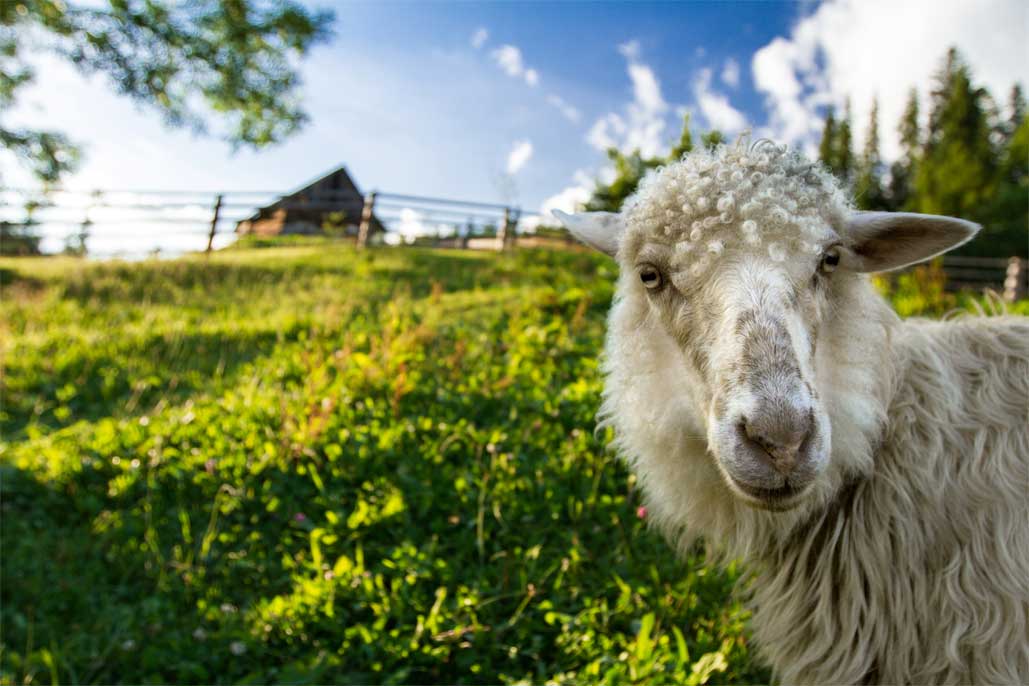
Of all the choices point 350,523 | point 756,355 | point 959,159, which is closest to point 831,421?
point 756,355

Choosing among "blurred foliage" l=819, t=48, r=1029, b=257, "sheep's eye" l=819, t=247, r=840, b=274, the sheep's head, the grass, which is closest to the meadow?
the grass

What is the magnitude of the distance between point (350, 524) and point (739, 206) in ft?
9.30

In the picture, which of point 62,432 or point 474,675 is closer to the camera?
point 474,675

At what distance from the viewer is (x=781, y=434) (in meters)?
1.69

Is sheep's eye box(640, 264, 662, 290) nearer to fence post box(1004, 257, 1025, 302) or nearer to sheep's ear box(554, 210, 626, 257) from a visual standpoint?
sheep's ear box(554, 210, 626, 257)

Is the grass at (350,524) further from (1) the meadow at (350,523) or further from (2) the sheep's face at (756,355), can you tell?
(2) the sheep's face at (756,355)

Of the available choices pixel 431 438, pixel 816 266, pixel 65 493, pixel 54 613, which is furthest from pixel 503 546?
pixel 65 493

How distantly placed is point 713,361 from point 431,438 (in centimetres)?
295

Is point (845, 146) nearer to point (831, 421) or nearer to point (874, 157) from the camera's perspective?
point (874, 157)

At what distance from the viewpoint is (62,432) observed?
18.7ft

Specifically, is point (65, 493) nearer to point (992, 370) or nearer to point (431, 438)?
point (431, 438)

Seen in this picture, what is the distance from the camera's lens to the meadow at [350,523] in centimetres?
306

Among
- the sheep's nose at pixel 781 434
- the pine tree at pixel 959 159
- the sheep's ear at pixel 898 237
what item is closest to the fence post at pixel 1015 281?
the sheep's ear at pixel 898 237

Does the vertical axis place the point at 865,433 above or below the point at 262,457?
above
